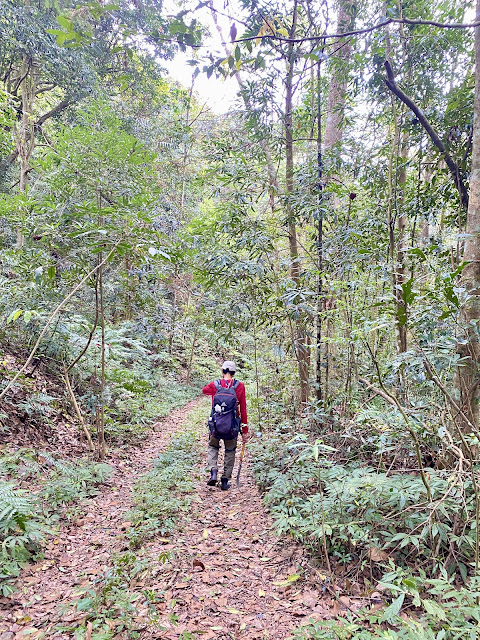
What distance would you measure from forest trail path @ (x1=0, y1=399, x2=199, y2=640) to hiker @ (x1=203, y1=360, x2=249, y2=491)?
1.37 metres

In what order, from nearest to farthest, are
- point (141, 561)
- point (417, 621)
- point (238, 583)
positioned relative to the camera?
point (417, 621) < point (238, 583) < point (141, 561)

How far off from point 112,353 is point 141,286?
4.34ft

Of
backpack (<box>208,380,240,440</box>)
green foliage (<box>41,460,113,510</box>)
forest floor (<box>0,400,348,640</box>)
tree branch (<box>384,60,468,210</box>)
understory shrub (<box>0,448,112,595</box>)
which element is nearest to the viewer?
forest floor (<box>0,400,348,640</box>)

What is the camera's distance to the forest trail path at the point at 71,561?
2.85 metres

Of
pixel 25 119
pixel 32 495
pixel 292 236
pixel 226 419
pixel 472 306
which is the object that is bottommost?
pixel 32 495

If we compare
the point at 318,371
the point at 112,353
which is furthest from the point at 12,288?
the point at 318,371

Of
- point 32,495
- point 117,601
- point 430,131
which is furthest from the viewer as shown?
point 32,495

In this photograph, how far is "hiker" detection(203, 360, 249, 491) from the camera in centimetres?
533

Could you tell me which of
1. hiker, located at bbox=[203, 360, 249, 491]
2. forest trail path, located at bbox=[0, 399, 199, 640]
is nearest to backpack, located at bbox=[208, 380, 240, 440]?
hiker, located at bbox=[203, 360, 249, 491]

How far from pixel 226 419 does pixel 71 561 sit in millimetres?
2453

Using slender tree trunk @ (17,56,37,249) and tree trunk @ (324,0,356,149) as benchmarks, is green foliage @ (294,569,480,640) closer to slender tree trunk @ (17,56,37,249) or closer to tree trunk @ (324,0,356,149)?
tree trunk @ (324,0,356,149)

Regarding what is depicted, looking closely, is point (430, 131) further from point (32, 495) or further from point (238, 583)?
point (32, 495)

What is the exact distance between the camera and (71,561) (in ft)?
11.9

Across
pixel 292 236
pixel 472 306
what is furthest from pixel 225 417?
pixel 472 306
